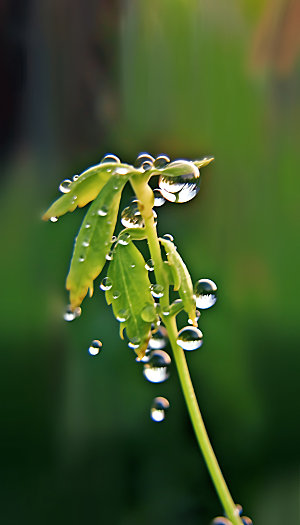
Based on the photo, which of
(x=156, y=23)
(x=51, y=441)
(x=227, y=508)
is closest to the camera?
(x=227, y=508)

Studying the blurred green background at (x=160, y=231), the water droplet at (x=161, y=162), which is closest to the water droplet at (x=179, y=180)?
the water droplet at (x=161, y=162)

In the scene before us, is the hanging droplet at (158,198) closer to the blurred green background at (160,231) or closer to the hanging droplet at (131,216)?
the hanging droplet at (131,216)

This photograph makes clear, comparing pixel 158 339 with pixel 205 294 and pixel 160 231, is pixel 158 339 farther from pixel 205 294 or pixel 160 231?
pixel 160 231

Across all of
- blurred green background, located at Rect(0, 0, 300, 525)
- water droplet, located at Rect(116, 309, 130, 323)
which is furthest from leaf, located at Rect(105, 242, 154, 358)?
blurred green background, located at Rect(0, 0, 300, 525)

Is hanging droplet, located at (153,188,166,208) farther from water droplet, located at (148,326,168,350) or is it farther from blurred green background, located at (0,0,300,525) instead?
blurred green background, located at (0,0,300,525)

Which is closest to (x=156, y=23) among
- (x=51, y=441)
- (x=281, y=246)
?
(x=281, y=246)

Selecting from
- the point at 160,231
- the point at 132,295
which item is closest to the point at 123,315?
the point at 132,295

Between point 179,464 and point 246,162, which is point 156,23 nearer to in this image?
point 246,162
